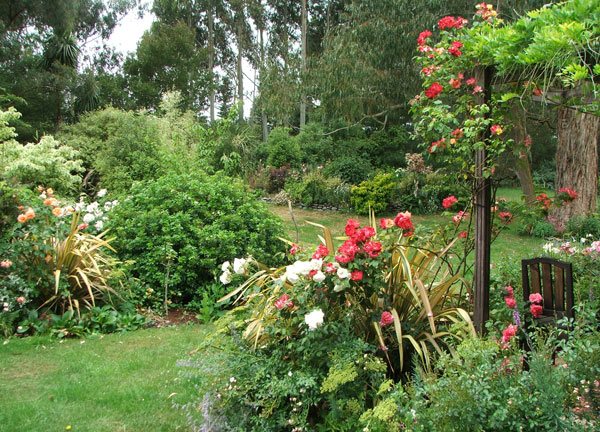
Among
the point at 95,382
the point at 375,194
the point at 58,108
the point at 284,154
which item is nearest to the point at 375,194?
the point at 375,194

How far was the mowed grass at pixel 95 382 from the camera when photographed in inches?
107

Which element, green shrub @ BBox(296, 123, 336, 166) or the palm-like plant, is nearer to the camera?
the palm-like plant

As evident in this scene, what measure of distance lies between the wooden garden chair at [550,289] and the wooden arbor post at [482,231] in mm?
287

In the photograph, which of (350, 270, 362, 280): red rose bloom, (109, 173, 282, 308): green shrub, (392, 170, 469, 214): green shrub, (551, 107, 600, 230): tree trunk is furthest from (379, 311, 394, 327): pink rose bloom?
(392, 170, 469, 214): green shrub

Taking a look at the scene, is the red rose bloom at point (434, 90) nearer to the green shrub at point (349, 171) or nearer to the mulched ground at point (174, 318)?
the mulched ground at point (174, 318)

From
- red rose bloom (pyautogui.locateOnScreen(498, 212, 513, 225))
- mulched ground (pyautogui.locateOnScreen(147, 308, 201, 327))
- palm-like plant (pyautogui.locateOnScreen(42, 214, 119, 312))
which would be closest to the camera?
red rose bloom (pyautogui.locateOnScreen(498, 212, 513, 225))

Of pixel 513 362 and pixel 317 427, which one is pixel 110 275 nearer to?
pixel 317 427

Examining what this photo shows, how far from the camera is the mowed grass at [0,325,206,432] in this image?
2707 mm

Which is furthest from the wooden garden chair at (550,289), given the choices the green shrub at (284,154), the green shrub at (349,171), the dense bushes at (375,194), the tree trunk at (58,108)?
the tree trunk at (58,108)

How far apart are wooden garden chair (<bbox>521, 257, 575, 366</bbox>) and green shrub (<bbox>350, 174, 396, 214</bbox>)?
8.33 metres

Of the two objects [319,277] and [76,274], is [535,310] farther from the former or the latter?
[76,274]

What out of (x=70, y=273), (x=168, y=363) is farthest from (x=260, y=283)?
(x=70, y=273)

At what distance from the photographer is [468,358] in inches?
82.7

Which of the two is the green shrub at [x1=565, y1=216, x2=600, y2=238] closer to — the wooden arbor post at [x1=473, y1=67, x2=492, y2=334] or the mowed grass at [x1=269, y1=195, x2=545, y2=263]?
the mowed grass at [x1=269, y1=195, x2=545, y2=263]
